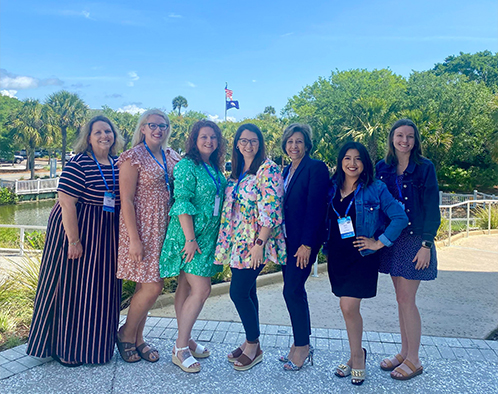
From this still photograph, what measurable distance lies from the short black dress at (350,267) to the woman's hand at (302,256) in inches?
7.8

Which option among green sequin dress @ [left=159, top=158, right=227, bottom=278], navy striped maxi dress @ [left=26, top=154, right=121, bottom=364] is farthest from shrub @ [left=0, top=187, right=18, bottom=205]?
green sequin dress @ [left=159, top=158, right=227, bottom=278]

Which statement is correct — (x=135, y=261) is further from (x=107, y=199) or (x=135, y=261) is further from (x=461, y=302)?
(x=461, y=302)

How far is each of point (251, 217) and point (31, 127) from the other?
35.4m

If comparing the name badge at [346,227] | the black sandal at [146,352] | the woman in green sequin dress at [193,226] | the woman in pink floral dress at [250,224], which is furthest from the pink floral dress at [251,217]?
the black sandal at [146,352]

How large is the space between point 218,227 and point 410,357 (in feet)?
5.89

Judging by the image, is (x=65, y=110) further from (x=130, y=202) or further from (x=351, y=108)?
(x=130, y=202)

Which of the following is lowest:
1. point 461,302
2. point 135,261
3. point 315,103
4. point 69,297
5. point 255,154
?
point 461,302

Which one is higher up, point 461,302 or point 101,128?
point 101,128

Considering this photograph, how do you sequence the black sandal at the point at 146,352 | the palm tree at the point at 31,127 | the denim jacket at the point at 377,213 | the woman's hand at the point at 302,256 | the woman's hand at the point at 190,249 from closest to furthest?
the denim jacket at the point at 377,213 < the woman's hand at the point at 302,256 < the woman's hand at the point at 190,249 < the black sandal at the point at 146,352 < the palm tree at the point at 31,127

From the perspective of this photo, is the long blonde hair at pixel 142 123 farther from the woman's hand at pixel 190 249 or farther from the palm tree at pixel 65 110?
the palm tree at pixel 65 110

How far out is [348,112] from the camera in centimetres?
2855

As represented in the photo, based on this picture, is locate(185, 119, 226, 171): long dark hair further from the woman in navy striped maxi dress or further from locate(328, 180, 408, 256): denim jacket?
locate(328, 180, 408, 256): denim jacket

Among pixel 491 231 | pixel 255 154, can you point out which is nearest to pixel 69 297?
pixel 255 154

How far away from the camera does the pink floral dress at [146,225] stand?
3.17 m
